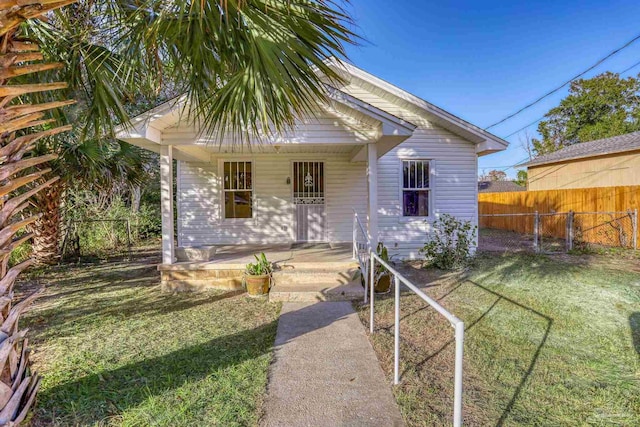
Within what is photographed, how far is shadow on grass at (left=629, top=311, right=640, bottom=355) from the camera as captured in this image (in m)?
4.07

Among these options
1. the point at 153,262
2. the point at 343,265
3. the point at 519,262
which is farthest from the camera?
the point at 153,262

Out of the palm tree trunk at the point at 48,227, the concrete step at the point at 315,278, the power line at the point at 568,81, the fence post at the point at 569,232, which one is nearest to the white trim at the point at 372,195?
the concrete step at the point at 315,278

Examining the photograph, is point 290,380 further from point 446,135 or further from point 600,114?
point 600,114

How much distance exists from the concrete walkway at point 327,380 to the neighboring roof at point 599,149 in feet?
53.0

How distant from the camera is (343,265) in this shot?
667 centimetres

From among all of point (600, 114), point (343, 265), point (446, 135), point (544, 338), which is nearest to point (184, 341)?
point (343, 265)

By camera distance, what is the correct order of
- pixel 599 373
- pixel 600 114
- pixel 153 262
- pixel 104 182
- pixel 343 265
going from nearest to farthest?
1. pixel 599 373
2. pixel 343 265
3. pixel 104 182
4. pixel 153 262
5. pixel 600 114

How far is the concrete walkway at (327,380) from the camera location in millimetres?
2635

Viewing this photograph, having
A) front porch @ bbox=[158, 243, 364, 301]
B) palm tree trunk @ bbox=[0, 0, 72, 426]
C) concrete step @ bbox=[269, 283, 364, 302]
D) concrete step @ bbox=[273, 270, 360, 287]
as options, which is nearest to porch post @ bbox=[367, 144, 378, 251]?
front porch @ bbox=[158, 243, 364, 301]

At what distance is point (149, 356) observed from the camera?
3.76m

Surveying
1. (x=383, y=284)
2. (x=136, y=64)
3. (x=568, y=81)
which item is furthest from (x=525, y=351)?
(x=568, y=81)

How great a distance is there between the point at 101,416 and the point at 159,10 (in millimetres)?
3693

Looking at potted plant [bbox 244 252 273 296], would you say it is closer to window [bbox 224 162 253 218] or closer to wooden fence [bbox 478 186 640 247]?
window [bbox 224 162 253 218]

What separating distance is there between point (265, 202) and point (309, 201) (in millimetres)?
1237
